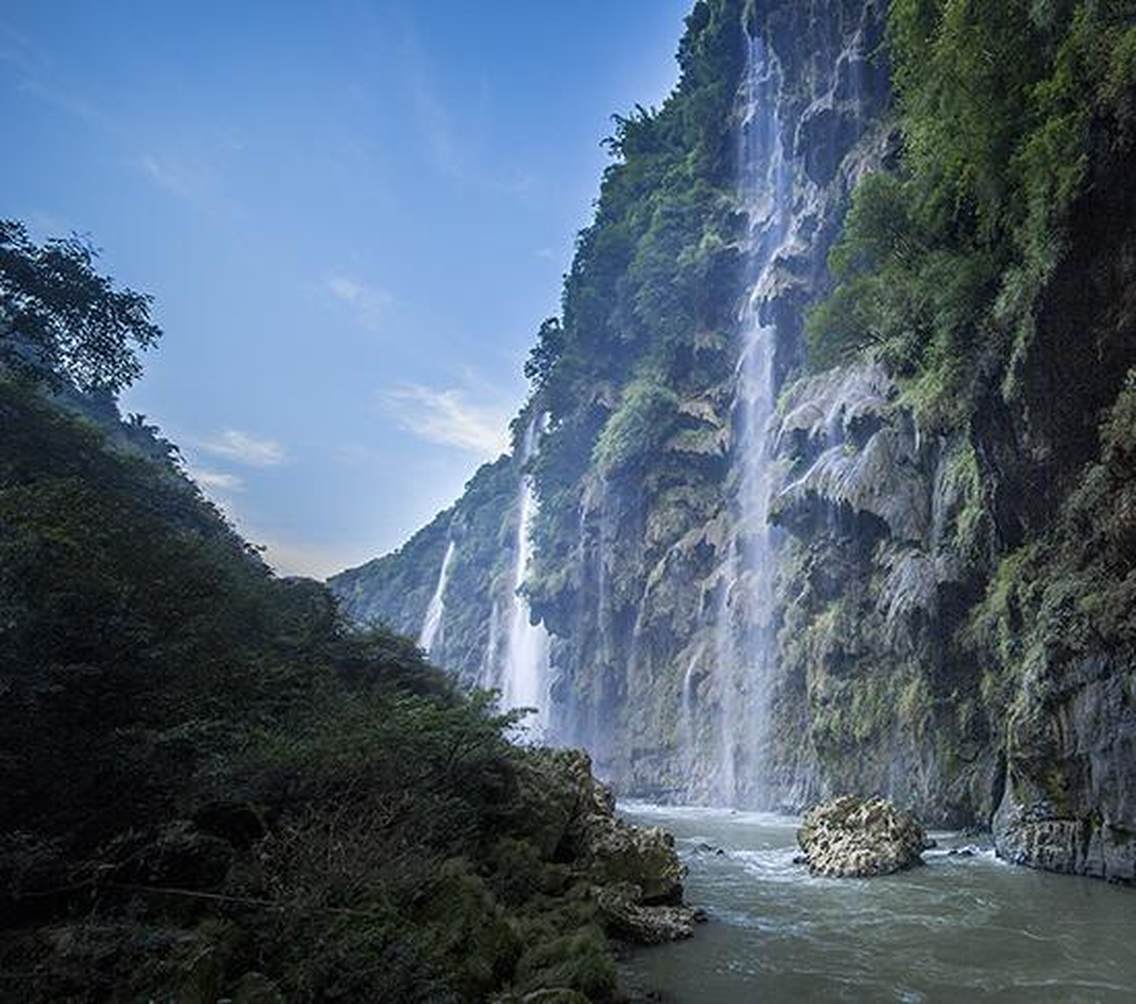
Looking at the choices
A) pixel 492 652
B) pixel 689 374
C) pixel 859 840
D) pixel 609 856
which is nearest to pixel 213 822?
pixel 609 856

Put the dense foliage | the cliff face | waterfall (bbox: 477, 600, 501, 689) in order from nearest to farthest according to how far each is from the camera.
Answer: the cliff face → the dense foliage → waterfall (bbox: 477, 600, 501, 689)

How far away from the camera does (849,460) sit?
2919 cm

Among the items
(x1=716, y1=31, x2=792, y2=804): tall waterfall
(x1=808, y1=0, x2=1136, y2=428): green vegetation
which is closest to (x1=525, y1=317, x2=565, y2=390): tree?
(x1=716, y1=31, x2=792, y2=804): tall waterfall

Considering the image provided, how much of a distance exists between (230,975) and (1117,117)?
17.3m

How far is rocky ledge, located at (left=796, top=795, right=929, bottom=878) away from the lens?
49.3 ft

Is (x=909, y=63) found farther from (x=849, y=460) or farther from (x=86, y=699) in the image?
(x=86, y=699)

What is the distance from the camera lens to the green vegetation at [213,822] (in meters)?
5.79

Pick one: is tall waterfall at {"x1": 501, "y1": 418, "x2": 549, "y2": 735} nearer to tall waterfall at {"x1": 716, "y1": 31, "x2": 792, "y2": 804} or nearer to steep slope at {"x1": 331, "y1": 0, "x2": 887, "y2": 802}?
steep slope at {"x1": 331, "y1": 0, "x2": 887, "y2": 802}

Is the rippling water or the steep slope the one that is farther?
the steep slope

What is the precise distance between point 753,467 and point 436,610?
2067 inches

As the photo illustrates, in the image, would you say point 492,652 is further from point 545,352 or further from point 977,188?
point 977,188

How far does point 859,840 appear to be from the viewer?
52.1 ft

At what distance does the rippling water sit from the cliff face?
1955mm

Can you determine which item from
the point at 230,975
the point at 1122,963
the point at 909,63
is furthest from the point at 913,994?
the point at 909,63
